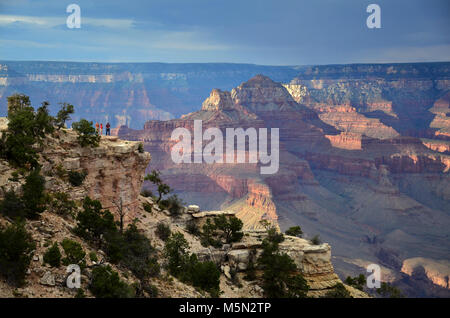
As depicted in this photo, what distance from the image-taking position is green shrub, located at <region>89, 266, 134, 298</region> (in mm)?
19625

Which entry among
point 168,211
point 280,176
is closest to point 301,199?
point 280,176

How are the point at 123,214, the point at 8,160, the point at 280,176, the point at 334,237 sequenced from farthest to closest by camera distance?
the point at 280,176 → the point at 334,237 → the point at 123,214 → the point at 8,160

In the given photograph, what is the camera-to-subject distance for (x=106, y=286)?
20.0 m

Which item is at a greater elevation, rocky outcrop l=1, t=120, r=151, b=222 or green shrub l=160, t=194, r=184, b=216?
rocky outcrop l=1, t=120, r=151, b=222

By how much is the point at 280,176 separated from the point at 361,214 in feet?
84.2

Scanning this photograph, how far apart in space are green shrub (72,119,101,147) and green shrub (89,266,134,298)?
11928mm

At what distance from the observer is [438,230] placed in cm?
11519

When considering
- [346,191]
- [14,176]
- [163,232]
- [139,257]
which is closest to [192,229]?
[163,232]

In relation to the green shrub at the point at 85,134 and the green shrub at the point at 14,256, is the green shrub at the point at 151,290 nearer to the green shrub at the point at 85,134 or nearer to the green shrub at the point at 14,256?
the green shrub at the point at 14,256

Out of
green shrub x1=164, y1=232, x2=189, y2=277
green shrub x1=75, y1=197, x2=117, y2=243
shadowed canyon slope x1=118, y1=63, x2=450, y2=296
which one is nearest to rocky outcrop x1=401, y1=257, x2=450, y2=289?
shadowed canyon slope x1=118, y1=63, x2=450, y2=296

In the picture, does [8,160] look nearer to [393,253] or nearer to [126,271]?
[126,271]

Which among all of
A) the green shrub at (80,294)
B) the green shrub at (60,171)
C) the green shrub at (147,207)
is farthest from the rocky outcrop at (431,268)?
the green shrub at (80,294)

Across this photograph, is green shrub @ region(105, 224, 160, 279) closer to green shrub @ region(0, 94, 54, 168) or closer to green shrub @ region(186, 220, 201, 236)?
green shrub @ region(0, 94, 54, 168)
